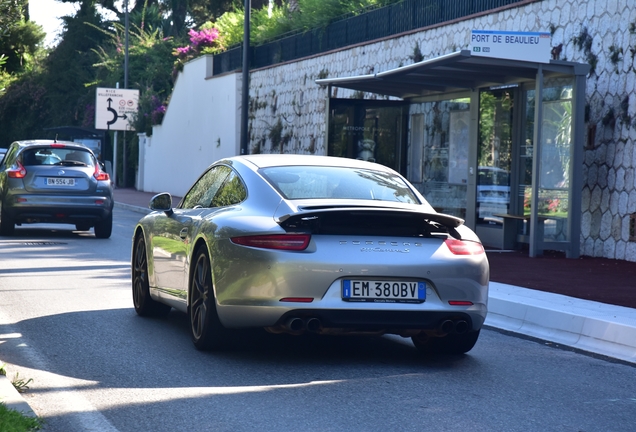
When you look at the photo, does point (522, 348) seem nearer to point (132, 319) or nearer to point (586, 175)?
point (132, 319)

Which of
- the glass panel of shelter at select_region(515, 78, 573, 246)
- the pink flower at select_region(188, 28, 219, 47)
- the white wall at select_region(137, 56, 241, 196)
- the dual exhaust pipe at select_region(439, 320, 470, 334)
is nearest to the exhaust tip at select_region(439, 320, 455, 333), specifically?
the dual exhaust pipe at select_region(439, 320, 470, 334)

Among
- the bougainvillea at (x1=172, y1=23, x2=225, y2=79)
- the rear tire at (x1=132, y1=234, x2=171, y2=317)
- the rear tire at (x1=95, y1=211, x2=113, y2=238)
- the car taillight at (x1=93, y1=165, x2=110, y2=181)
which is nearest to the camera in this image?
the rear tire at (x1=132, y1=234, x2=171, y2=317)

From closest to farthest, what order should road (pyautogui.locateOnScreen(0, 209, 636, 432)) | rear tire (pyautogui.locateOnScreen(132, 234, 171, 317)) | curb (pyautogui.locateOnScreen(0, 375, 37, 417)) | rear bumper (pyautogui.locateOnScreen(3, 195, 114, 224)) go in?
curb (pyautogui.locateOnScreen(0, 375, 37, 417)) < road (pyautogui.locateOnScreen(0, 209, 636, 432)) < rear tire (pyautogui.locateOnScreen(132, 234, 171, 317)) < rear bumper (pyautogui.locateOnScreen(3, 195, 114, 224))

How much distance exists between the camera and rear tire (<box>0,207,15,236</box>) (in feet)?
61.5

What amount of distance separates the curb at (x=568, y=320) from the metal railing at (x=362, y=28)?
979 centimetres

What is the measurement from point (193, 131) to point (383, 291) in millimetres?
34024

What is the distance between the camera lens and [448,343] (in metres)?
7.90

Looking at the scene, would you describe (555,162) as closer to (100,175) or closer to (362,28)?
(100,175)

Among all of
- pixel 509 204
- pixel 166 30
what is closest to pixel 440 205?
pixel 509 204

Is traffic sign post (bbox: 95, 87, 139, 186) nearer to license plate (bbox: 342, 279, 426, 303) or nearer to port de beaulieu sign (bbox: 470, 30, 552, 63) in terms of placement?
port de beaulieu sign (bbox: 470, 30, 552, 63)

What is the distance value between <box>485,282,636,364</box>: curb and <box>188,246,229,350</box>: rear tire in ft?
9.87

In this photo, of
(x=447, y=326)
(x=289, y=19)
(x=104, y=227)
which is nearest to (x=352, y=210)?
(x=447, y=326)

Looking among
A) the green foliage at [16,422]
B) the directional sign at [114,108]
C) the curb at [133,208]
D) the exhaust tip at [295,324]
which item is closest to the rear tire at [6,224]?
the curb at [133,208]

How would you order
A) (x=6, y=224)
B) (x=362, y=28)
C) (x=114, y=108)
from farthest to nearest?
(x=114, y=108) < (x=362, y=28) < (x=6, y=224)
